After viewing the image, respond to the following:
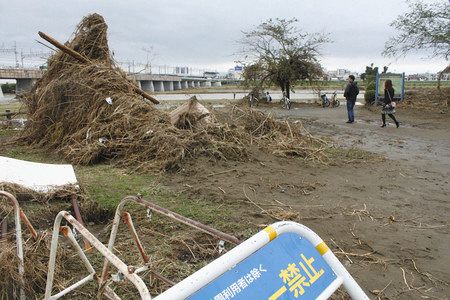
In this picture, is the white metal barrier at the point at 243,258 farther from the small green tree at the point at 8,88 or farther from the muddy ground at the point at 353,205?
the small green tree at the point at 8,88

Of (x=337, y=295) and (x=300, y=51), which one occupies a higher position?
(x=300, y=51)

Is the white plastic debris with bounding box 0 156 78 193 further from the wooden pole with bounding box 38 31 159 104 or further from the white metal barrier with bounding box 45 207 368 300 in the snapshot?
the wooden pole with bounding box 38 31 159 104

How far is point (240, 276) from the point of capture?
5.38ft

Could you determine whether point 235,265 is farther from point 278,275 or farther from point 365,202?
point 365,202


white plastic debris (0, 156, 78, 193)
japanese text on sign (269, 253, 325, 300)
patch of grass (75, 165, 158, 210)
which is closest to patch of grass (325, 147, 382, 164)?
patch of grass (75, 165, 158, 210)

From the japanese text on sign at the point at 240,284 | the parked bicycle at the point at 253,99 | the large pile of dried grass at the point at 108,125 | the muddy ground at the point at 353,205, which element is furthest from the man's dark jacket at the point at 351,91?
the japanese text on sign at the point at 240,284

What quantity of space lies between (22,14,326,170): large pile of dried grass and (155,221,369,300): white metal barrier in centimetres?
604

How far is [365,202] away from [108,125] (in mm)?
5804

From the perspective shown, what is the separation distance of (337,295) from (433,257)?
1.54 metres

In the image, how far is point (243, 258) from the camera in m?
1.69

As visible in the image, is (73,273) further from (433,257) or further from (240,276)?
(433,257)

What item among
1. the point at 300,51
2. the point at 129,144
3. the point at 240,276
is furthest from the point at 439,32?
the point at 240,276

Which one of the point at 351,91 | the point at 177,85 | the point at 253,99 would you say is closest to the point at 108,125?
the point at 351,91

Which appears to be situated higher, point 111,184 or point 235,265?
point 235,265
